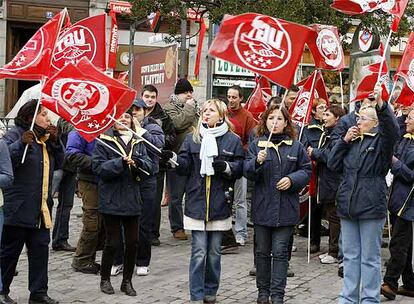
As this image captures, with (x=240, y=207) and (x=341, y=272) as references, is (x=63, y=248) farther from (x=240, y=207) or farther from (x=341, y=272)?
(x=341, y=272)

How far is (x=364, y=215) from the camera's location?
612cm

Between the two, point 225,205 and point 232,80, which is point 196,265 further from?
point 232,80

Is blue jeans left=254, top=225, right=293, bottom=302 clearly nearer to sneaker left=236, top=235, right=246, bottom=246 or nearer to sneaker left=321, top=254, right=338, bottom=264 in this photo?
sneaker left=321, top=254, right=338, bottom=264

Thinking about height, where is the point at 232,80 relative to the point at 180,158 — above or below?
above

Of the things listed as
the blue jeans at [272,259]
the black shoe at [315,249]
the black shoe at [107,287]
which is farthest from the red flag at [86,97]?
the black shoe at [315,249]

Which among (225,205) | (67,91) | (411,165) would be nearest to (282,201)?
(225,205)

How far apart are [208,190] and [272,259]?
2.96 ft

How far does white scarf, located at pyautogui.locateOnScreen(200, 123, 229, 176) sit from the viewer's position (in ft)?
21.7

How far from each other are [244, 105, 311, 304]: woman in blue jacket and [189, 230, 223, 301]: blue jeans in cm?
41

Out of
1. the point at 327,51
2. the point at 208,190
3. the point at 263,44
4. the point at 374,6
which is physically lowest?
the point at 208,190

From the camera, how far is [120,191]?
6.89 meters

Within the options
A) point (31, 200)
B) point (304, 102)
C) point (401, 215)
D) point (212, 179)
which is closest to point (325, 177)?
point (304, 102)

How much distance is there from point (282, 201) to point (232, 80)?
21.5 m

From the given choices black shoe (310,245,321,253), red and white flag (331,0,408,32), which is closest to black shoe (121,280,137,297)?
black shoe (310,245,321,253)
